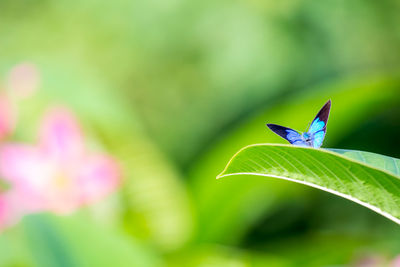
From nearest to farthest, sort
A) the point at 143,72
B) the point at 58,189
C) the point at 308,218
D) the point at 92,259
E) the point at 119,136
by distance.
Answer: the point at 92,259 < the point at 58,189 < the point at 119,136 < the point at 308,218 < the point at 143,72

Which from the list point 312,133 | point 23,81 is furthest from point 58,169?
point 312,133

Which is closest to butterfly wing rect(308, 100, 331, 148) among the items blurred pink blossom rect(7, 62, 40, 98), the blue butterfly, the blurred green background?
the blue butterfly

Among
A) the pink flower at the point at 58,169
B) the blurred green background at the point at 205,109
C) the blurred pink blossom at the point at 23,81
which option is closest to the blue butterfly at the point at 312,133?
the blurred green background at the point at 205,109

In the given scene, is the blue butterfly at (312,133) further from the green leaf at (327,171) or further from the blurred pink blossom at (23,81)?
the blurred pink blossom at (23,81)

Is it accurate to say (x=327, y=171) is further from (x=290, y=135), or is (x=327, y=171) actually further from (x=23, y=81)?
(x=23, y=81)

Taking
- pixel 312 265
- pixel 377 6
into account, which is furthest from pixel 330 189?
pixel 377 6

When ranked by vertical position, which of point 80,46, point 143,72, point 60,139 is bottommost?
point 60,139

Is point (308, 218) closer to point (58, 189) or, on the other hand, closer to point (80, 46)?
point (58, 189)
